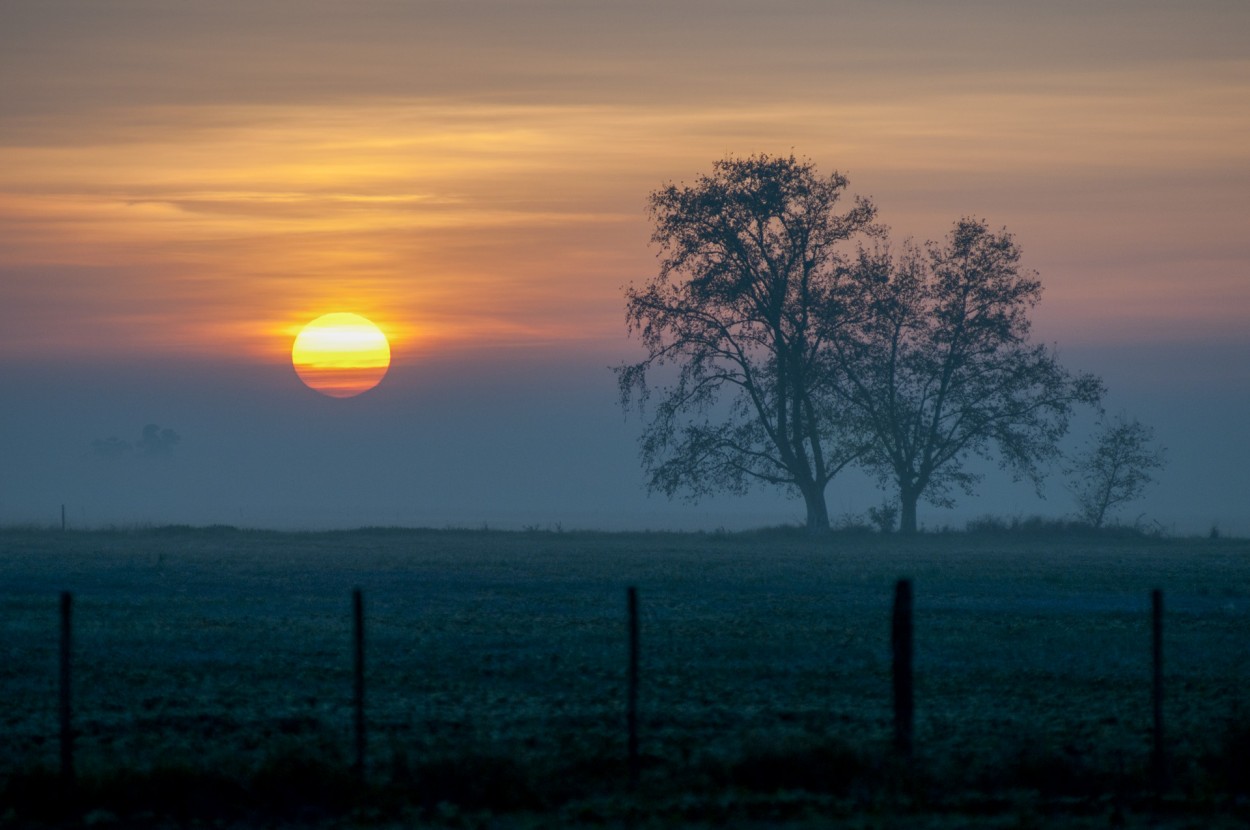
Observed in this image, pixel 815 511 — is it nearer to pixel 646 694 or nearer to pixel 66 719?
pixel 646 694

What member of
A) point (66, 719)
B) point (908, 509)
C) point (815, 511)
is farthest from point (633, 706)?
point (908, 509)

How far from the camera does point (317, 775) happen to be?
1131cm

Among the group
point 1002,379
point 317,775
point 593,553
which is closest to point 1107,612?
point 317,775

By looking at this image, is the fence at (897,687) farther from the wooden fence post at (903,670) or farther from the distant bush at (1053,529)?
the distant bush at (1053,529)

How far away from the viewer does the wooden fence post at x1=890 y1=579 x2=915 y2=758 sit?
483 inches

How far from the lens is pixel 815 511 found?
61.8 metres

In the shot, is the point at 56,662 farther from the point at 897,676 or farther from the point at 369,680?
the point at 897,676

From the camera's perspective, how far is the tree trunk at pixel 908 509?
61.1 m

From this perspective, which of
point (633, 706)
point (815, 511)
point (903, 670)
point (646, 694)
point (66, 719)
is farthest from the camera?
point (815, 511)

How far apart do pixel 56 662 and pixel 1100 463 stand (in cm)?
5717

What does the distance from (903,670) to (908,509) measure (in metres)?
50.1

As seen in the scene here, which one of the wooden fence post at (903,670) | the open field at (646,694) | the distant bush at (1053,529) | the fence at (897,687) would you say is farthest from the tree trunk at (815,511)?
the wooden fence post at (903,670)

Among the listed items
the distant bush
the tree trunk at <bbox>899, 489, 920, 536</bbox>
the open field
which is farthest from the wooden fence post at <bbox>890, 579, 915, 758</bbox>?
the distant bush

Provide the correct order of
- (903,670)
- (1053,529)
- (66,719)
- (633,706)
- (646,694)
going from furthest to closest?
(1053,529) < (646,694) < (903,670) < (633,706) < (66,719)
